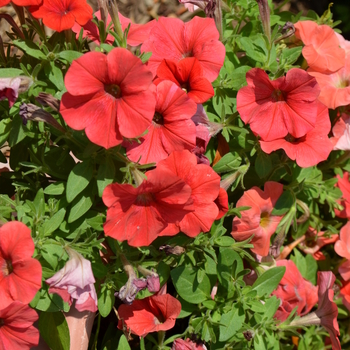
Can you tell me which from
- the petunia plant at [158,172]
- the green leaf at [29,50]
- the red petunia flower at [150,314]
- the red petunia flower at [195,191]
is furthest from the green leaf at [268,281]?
the green leaf at [29,50]

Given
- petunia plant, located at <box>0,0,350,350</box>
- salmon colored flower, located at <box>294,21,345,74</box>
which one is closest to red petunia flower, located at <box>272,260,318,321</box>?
petunia plant, located at <box>0,0,350,350</box>

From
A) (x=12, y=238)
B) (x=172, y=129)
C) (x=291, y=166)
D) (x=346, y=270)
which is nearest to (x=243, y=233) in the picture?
(x=291, y=166)

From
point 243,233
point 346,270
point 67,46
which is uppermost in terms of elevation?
point 67,46

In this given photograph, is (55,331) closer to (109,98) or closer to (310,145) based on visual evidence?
(109,98)

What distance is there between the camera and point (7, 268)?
1.00 m

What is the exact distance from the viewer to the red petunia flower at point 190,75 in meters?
1.12

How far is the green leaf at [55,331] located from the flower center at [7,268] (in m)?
0.28

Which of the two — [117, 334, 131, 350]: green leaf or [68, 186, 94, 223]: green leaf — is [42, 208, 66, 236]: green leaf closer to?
[68, 186, 94, 223]: green leaf

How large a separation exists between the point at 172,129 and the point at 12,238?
41 centimetres

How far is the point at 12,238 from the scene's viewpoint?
0.94m

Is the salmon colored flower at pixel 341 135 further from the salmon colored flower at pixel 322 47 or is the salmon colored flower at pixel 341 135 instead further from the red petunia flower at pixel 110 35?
the red petunia flower at pixel 110 35

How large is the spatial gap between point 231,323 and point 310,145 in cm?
50

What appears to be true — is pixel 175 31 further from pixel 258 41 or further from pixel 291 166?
pixel 291 166

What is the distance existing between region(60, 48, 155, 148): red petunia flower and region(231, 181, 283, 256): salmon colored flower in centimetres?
48
